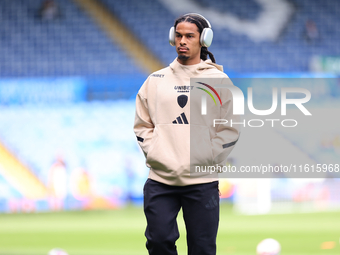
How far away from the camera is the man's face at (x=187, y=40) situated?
9.24ft

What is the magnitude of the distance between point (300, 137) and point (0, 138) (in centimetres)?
622

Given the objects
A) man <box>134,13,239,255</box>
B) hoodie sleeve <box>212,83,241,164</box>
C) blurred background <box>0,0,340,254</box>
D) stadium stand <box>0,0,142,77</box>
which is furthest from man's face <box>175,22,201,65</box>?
stadium stand <box>0,0,142,77</box>

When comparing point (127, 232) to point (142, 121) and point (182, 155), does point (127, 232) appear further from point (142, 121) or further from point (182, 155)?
point (182, 155)

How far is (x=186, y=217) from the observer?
9.09 feet

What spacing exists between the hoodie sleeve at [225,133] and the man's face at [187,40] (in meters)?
0.26

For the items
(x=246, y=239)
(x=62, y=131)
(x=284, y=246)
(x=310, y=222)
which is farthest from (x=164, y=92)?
(x=62, y=131)

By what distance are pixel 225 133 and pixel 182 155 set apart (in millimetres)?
258

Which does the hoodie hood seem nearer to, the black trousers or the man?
the man

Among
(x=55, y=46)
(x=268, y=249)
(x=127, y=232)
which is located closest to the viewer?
(x=268, y=249)

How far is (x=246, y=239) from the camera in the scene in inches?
245

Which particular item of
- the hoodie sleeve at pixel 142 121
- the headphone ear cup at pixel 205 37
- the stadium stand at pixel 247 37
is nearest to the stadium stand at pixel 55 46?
the stadium stand at pixel 247 37

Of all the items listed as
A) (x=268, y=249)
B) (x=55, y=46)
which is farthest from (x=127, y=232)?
(x=55, y=46)

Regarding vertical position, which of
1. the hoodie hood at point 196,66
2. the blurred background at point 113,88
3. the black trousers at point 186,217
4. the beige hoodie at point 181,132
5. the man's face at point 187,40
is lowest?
the black trousers at point 186,217

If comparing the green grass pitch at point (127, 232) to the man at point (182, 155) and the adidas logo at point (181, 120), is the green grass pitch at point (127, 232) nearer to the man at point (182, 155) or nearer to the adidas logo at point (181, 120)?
the man at point (182, 155)
